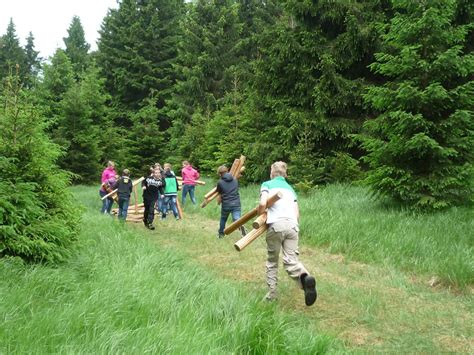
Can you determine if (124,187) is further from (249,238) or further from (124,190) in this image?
(249,238)

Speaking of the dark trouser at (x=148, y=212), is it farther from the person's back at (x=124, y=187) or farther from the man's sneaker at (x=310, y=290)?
the man's sneaker at (x=310, y=290)

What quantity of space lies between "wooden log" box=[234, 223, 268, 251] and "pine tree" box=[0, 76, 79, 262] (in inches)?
92.6

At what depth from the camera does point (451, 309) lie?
594 cm

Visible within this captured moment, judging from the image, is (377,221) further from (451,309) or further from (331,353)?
(331,353)

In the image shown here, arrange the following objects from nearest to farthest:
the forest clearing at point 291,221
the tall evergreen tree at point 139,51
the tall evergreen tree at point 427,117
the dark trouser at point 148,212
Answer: the forest clearing at point 291,221 < the tall evergreen tree at point 427,117 < the dark trouser at point 148,212 < the tall evergreen tree at point 139,51

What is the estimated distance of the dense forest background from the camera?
10336 millimetres

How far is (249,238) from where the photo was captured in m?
5.92

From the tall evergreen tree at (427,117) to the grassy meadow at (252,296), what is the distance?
0.80 metres

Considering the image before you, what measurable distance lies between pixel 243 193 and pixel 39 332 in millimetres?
13489

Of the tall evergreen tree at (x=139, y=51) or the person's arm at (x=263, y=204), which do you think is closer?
the person's arm at (x=263, y=204)

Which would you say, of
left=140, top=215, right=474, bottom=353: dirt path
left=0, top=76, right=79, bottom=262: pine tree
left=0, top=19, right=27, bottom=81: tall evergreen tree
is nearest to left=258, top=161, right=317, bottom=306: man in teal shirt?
left=140, top=215, right=474, bottom=353: dirt path

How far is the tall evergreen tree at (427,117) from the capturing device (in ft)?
33.2

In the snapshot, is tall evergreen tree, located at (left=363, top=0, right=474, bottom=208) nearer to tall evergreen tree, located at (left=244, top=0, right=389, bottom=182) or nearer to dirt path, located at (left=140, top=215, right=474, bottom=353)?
dirt path, located at (left=140, top=215, right=474, bottom=353)

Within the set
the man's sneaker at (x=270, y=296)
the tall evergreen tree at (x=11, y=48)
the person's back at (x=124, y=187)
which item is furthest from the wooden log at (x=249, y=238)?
the tall evergreen tree at (x=11, y=48)
